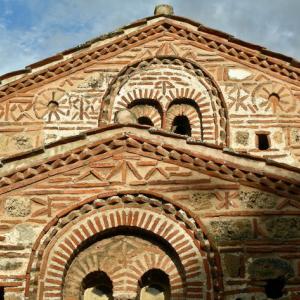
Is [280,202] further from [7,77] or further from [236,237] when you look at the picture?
[7,77]

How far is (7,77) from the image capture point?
14875mm

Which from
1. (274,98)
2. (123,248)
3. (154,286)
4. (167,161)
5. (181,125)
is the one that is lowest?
(154,286)

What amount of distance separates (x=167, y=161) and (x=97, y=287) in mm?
2255

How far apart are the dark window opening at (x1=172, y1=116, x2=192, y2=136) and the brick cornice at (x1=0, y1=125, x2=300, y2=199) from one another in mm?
4066

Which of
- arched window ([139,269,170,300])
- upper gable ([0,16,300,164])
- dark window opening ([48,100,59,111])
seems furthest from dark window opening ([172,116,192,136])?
arched window ([139,269,170,300])

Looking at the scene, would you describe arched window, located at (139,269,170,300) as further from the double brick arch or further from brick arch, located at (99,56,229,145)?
brick arch, located at (99,56,229,145)

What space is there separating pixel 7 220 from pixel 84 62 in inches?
228

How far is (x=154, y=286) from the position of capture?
10.3 m

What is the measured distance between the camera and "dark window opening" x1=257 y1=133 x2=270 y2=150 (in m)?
13.8

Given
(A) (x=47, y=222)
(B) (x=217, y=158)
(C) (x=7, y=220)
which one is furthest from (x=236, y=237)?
(C) (x=7, y=220)

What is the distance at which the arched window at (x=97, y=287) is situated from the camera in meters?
10.2

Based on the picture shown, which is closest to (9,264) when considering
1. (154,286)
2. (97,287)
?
(97,287)

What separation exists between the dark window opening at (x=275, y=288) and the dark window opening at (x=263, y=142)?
15.1 ft

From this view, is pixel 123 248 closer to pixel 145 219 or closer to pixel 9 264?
pixel 145 219
